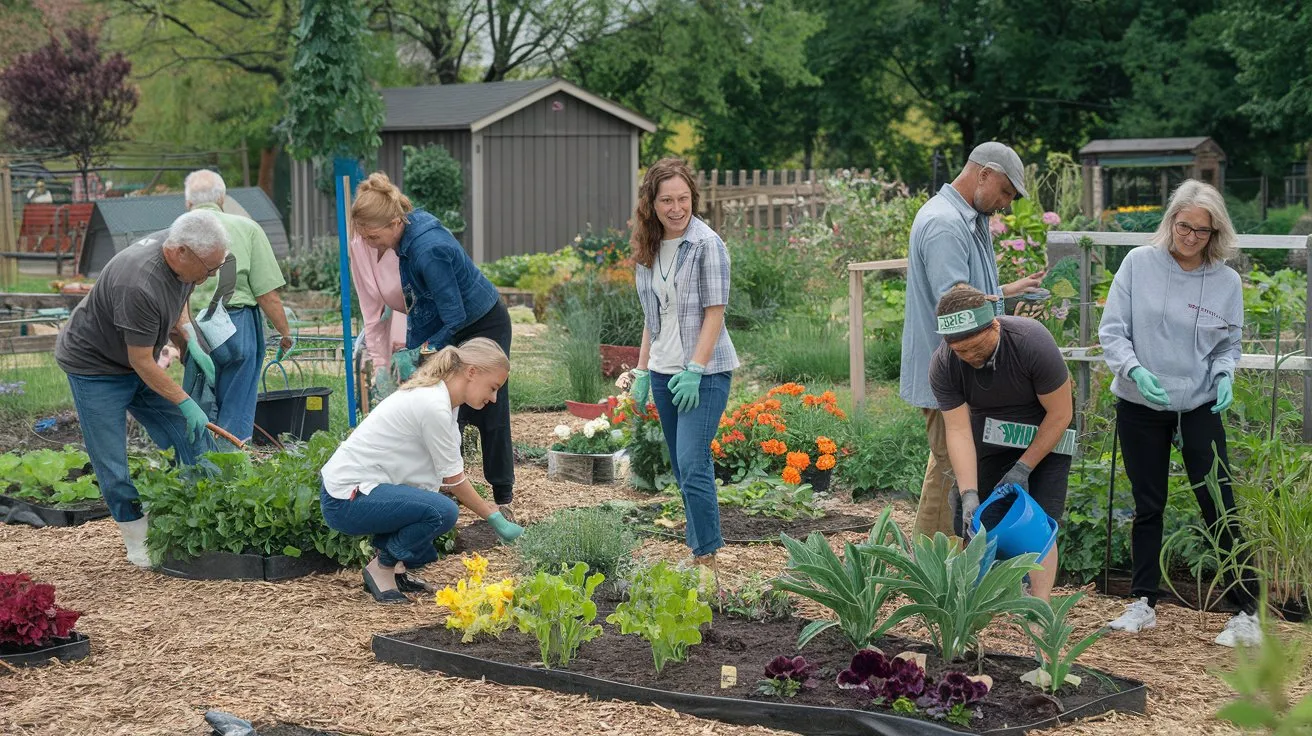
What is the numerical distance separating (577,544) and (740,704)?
134 centimetres

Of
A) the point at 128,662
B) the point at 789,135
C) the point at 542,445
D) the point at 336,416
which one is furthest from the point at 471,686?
the point at 789,135

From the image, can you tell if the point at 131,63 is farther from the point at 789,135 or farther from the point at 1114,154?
the point at 1114,154

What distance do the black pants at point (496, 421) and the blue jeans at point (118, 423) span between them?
3.90 ft

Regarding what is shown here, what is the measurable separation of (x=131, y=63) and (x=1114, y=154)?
17.3 m

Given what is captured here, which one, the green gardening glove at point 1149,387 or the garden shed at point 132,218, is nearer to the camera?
the green gardening glove at point 1149,387

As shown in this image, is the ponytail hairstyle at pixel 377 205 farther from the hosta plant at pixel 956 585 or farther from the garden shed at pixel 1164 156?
the garden shed at pixel 1164 156

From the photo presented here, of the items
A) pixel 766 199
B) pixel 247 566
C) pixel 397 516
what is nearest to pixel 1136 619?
pixel 397 516

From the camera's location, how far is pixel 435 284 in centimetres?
538

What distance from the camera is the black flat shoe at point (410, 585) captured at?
192 inches

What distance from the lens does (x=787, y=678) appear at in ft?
11.8

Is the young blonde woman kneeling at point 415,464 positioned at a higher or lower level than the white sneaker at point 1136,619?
higher

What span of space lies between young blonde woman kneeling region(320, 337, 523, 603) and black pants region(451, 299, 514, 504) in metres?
1.03

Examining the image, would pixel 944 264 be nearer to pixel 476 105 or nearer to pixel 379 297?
pixel 379 297

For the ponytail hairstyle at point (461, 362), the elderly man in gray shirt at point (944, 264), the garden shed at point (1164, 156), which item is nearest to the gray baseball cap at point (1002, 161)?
the elderly man in gray shirt at point (944, 264)
